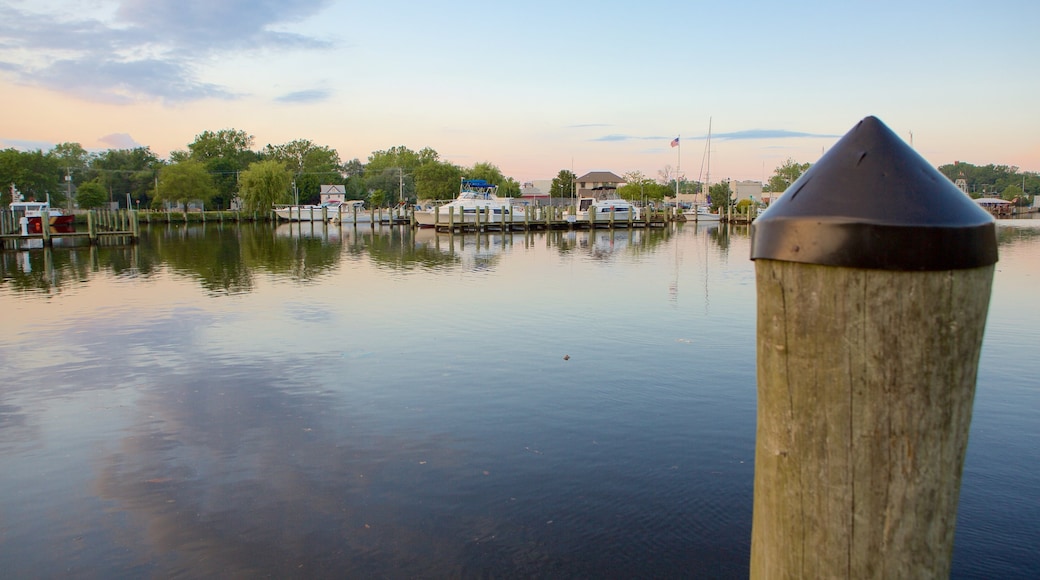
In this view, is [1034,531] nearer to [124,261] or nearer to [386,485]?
[386,485]

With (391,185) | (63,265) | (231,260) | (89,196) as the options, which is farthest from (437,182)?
(63,265)

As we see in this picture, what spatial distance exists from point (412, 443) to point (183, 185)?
3587 inches

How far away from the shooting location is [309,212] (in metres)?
81.0

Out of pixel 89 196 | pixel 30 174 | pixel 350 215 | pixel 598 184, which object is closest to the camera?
pixel 30 174

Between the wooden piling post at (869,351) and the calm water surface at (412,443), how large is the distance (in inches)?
123

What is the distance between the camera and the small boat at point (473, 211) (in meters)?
55.5

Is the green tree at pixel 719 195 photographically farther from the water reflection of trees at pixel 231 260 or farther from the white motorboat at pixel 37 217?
the white motorboat at pixel 37 217

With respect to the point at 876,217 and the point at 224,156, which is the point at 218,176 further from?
the point at 876,217

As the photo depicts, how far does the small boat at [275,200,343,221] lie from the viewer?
74.5 metres

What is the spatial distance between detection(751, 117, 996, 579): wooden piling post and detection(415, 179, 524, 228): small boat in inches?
2034

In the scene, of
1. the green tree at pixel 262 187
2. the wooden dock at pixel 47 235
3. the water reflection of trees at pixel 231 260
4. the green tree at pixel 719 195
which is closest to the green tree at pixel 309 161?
the green tree at pixel 262 187

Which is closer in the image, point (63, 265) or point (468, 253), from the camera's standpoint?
point (63, 265)

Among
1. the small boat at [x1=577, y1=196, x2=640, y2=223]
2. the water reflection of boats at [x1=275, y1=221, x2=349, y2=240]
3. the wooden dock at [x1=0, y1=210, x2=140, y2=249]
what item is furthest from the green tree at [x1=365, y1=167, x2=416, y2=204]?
the wooden dock at [x1=0, y1=210, x2=140, y2=249]

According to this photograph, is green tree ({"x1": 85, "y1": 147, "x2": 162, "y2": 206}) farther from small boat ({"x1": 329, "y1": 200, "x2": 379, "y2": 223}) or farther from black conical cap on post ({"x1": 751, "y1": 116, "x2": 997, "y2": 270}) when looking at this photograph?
black conical cap on post ({"x1": 751, "y1": 116, "x2": 997, "y2": 270})
